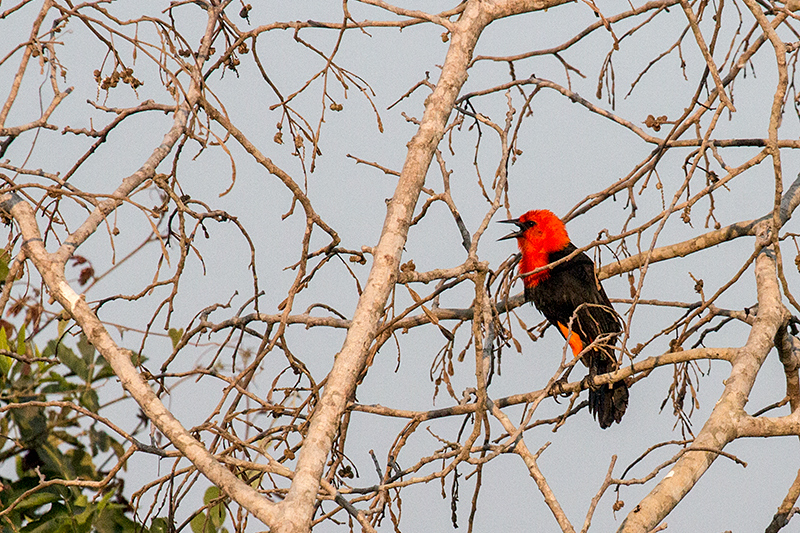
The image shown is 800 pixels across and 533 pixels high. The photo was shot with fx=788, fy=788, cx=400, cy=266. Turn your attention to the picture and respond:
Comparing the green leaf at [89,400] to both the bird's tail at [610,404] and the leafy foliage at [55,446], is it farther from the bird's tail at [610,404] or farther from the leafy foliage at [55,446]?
the bird's tail at [610,404]

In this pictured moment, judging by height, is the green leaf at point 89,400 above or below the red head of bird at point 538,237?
below

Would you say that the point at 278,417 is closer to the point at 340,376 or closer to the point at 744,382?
the point at 340,376

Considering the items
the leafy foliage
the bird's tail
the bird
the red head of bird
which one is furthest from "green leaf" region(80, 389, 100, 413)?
the bird's tail

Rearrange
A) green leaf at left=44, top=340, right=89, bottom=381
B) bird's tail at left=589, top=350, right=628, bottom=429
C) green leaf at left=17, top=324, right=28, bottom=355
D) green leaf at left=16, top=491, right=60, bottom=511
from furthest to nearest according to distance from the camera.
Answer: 1. bird's tail at left=589, top=350, right=628, bottom=429
2. green leaf at left=44, top=340, right=89, bottom=381
3. green leaf at left=17, top=324, right=28, bottom=355
4. green leaf at left=16, top=491, right=60, bottom=511

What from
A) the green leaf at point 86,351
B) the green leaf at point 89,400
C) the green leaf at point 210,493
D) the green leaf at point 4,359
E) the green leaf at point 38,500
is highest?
the green leaf at point 86,351

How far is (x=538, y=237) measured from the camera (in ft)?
16.8

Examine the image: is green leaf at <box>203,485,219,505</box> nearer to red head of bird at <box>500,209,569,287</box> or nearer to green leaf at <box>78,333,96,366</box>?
green leaf at <box>78,333,96,366</box>

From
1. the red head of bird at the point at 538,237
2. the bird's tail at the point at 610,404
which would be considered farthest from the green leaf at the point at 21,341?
the bird's tail at the point at 610,404

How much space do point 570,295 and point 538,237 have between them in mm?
549

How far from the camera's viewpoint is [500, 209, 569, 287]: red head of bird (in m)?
5.03

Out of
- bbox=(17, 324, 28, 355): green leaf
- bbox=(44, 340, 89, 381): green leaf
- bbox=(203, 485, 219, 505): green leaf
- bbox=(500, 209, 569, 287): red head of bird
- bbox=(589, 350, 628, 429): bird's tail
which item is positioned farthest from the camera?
bbox=(500, 209, 569, 287): red head of bird

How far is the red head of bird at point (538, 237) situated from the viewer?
16.5 feet

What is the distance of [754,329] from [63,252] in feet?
8.39

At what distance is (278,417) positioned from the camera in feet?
8.70
